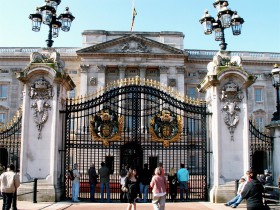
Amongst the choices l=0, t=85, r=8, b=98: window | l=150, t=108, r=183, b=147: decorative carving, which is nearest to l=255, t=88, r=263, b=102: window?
l=0, t=85, r=8, b=98: window

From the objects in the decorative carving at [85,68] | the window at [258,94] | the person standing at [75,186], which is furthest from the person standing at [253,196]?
the window at [258,94]

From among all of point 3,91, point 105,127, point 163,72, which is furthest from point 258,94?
point 105,127

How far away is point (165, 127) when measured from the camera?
16016mm

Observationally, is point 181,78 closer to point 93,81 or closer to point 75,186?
point 93,81

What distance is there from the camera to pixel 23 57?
174ft

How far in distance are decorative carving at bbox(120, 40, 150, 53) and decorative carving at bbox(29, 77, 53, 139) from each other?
119ft

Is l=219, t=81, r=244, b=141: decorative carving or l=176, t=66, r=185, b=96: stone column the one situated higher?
l=176, t=66, r=185, b=96: stone column

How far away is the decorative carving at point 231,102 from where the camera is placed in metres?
15.4

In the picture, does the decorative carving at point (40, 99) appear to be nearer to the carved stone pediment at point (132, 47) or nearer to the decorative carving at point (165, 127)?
the decorative carving at point (165, 127)

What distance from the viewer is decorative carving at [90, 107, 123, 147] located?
625 inches

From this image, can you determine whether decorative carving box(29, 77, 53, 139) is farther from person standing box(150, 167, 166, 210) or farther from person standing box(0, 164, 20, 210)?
person standing box(150, 167, 166, 210)

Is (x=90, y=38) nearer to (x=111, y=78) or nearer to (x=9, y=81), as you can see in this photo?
(x=111, y=78)

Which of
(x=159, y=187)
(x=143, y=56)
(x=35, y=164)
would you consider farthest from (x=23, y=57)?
(x=159, y=187)

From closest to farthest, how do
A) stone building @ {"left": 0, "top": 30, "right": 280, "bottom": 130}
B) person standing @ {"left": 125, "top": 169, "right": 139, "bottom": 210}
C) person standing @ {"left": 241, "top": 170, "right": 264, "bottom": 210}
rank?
person standing @ {"left": 241, "top": 170, "right": 264, "bottom": 210} < person standing @ {"left": 125, "top": 169, "right": 139, "bottom": 210} < stone building @ {"left": 0, "top": 30, "right": 280, "bottom": 130}
